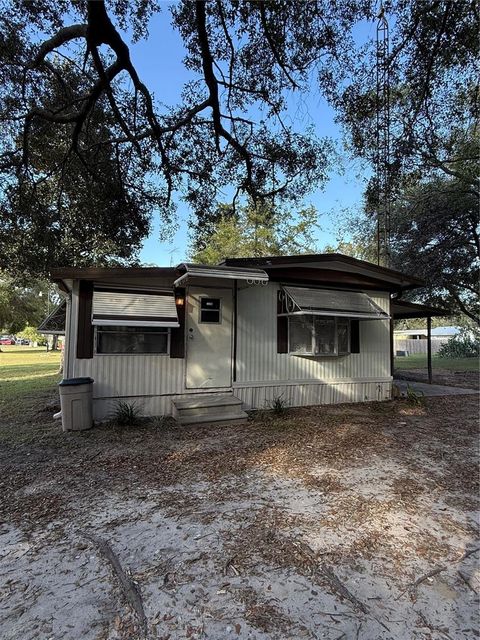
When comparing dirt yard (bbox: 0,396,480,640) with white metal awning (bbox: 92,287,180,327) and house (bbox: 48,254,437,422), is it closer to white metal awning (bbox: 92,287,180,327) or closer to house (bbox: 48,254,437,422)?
house (bbox: 48,254,437,422)

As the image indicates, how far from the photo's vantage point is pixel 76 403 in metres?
6.08

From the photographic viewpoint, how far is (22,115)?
7680mm

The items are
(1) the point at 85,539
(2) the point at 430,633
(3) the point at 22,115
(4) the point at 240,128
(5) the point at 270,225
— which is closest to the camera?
(2) the point at 430,633

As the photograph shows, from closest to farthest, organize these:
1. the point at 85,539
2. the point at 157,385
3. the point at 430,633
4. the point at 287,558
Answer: the point at 430,633
the point at 287,558
the point at 85,539
the point at 157,385

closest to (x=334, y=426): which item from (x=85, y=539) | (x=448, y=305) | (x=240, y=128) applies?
(x=85, y=539)

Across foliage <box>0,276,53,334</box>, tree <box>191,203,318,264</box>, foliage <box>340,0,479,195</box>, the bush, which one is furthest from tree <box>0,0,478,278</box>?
foliage <box>0,276,53,334</box>

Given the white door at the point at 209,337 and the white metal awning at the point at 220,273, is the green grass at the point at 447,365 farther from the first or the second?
the white metal awning at the point at 220,273

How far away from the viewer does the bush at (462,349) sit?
79.9 ft

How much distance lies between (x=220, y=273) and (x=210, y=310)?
4.01 ft

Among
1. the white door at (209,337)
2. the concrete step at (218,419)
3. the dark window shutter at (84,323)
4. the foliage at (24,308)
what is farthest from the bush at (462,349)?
the foliage at (24,308)

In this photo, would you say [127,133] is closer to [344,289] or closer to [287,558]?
[344,289]

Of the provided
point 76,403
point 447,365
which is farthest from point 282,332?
point 447,365

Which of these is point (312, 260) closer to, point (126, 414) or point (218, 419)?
point (218, 419)

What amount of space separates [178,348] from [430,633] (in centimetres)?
572
